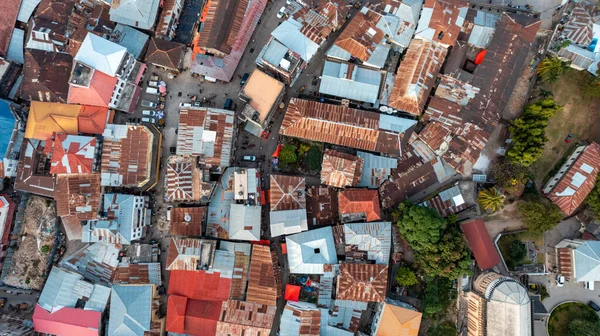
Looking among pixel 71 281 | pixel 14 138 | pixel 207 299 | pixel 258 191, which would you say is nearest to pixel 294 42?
pixel 258 191

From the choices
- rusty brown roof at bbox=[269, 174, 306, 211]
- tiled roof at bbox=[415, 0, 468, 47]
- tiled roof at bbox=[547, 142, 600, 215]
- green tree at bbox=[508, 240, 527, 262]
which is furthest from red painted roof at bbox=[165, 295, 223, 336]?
tiled roof at bbox=[547, 142, 600, 215]

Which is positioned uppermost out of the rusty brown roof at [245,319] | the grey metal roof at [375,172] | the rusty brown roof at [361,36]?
the rusty brown roof at [361,36]

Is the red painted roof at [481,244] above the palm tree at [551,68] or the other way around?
the other way around

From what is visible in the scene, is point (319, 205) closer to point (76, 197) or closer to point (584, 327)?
point (76, 197)

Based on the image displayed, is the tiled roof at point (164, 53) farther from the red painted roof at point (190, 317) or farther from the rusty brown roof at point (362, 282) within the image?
the rusty brown roof at point (362, 282)

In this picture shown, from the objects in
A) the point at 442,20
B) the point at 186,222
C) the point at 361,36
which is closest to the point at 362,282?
the point at 186,222

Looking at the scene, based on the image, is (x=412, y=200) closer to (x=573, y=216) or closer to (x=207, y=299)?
(x=573, y=216)

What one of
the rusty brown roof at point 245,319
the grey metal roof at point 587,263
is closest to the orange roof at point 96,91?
the rusty brown roof at point 245,319

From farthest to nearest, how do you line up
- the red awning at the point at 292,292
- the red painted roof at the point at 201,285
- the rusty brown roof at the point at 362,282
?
1. the red awning at the point at 292,292
2. the red painted roof at the point at 201,285
3. the rusty brown roof at the point at 362,282
